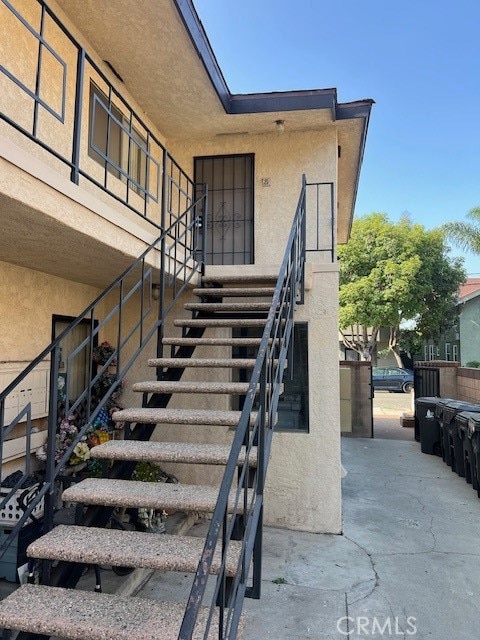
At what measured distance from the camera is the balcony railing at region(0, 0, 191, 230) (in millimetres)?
2854

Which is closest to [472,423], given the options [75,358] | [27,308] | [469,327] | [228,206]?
[228,206]

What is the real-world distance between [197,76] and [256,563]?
4762mm

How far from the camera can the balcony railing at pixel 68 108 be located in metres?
2.85

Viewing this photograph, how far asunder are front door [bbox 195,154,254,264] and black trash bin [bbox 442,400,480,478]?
4618 millimetres

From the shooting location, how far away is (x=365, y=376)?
1002cm

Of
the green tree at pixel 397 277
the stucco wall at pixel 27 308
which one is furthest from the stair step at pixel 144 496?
the green tree at pixel 397 277

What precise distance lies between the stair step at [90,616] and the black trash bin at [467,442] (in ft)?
18.2

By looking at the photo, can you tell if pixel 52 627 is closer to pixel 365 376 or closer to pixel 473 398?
pixel 365 376

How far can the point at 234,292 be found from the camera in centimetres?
475

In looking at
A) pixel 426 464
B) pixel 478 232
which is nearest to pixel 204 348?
pixel 426 464

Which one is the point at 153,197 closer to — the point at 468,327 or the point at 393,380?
the point at 393,380

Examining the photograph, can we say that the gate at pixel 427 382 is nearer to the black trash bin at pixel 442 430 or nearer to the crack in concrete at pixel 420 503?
the black trash bin at pixel 442 430

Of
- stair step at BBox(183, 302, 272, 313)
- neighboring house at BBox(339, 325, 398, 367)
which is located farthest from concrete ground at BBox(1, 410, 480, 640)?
neighboring house at BBox(339, 325, 398, 367)

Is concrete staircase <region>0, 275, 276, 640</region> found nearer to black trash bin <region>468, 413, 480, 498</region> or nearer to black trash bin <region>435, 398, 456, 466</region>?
black trash bin <region>468, 413, 480, 498</region>
